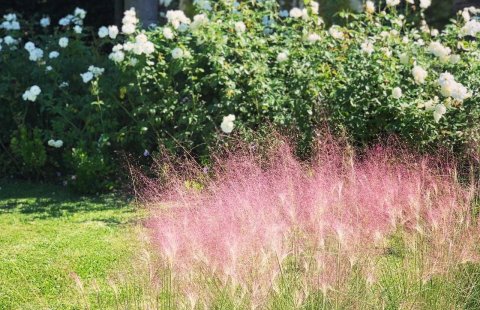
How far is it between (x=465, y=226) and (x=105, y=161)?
13.2 feet

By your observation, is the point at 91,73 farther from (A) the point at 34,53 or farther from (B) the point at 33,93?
(A) the point at 34,53

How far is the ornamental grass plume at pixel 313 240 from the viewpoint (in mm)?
2678

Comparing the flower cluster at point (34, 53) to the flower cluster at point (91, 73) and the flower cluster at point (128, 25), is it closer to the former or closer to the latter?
the flower cluster at point (91, 73)

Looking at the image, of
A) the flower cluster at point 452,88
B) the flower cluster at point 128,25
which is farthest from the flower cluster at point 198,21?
the flower cluster at point 452,88

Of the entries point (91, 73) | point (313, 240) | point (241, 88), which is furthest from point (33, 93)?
point (313, 240)

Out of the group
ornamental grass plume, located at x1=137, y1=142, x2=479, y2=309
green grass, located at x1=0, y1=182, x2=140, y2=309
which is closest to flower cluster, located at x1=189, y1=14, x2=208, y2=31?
green grass, located at x1=0, y1=182, x2=140, y2=309

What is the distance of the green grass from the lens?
3896 millimetres

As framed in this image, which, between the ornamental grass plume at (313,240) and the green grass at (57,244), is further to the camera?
the green grass at (57,244)

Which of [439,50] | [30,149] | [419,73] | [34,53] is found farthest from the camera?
[34,53]

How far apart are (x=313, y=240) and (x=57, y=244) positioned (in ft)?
7.99

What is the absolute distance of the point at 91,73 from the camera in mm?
6656

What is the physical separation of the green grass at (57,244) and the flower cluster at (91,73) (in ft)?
3.20

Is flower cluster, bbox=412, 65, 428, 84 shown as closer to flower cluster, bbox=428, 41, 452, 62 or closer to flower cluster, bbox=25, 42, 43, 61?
flower cluster, bbox=428, 41, 452, 62

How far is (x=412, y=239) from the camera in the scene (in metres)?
3.01
